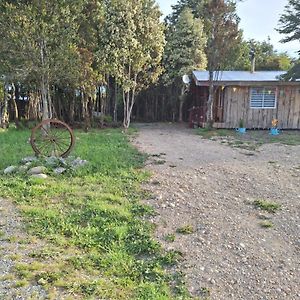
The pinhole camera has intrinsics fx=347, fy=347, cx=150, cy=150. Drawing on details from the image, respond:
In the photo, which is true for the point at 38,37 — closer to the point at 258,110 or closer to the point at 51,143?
the point at 51,143

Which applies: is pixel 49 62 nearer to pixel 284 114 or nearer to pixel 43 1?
pixel 43 1

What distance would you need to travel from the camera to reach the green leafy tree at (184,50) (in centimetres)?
1719

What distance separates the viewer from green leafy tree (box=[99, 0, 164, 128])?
12.3m

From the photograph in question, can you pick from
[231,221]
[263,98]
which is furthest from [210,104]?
[231,221]

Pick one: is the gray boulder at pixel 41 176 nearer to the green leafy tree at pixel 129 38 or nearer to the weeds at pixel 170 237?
the weeds at pixel 170 237

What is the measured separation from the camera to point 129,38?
12.4 m

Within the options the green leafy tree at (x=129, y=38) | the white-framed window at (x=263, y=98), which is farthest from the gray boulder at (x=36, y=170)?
the white-framed window at (x=263, y=98)

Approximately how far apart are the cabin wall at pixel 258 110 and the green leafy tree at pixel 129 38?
3811mm

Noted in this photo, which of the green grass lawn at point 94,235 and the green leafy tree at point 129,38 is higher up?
the green leafy tree at point 129,38

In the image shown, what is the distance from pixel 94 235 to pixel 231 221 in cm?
160

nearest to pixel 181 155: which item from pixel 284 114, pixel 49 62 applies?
pixel 49 62

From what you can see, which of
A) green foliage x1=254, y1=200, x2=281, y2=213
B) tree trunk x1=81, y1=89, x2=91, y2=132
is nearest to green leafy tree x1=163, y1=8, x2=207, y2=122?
tree trunk x1=81, y1=89, x2=91, y2=132

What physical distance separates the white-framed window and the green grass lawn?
9.63 metres

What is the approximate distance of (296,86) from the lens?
567 inches
